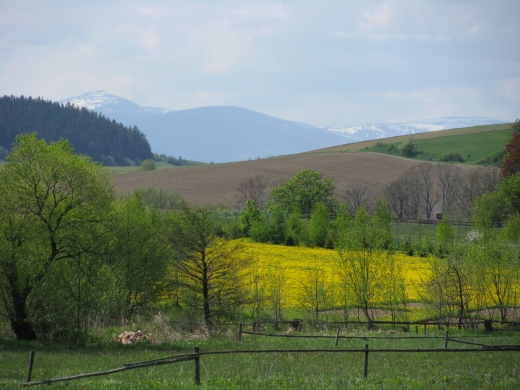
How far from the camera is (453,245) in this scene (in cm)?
4272

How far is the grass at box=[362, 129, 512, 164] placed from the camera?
470ft

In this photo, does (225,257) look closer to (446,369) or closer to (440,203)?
(446,369)

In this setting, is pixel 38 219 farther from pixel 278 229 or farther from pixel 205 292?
pixel 278 229

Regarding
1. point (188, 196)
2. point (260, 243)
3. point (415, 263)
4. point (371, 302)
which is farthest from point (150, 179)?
point (371, 302)

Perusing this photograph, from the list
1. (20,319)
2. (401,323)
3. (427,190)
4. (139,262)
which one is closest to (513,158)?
(427,190)

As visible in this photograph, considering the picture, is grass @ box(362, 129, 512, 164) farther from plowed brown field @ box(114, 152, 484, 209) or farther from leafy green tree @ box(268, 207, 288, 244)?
leafy green tree @ box(268, 207, 288, 244)

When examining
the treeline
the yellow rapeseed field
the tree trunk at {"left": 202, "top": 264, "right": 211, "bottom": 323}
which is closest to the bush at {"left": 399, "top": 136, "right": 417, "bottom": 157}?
the yellow rapeseed field

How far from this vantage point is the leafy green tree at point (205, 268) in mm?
37250

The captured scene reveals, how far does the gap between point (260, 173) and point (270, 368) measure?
111 m

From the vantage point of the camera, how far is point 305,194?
9719cm

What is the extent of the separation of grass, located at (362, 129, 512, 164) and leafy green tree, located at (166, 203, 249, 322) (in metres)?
111

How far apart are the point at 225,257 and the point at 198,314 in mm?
3996

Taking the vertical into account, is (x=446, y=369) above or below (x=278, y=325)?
above

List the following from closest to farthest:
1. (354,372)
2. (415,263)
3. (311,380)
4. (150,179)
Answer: (311,380) < (354,372) < (415,263) < (150,179)
